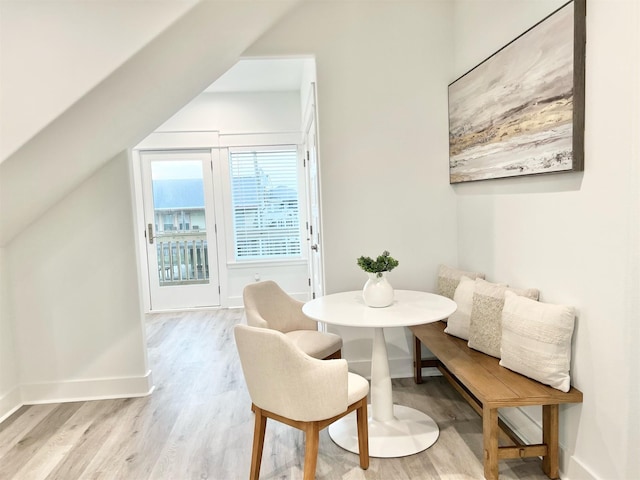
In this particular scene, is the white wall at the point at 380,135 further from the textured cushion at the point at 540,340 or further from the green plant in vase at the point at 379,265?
the textured cushion at the point at 540,340

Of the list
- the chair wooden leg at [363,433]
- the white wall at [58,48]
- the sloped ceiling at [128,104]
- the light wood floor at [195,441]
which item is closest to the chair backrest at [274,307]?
the light wood floor at [195,441]

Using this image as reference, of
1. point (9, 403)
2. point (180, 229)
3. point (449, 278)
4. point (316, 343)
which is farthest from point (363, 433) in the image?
point (180, 229)

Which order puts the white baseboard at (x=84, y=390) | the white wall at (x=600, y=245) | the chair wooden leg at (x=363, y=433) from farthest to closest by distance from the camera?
Answer: the white baseboard at (x=84, y=390) < the chair wooden leg at (x=363, y=433) < the white wall at (x=600, y=245)

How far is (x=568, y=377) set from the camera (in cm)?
180

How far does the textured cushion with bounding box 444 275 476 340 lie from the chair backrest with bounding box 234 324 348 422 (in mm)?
978

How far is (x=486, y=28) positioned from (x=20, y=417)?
12.1 ft

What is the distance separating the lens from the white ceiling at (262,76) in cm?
420

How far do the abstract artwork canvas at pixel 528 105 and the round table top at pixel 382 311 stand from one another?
784 millimetres

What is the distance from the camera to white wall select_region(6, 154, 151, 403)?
2.81m

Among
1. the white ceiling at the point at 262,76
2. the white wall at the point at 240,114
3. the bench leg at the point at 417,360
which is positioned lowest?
the bench leg at the point at 417,360

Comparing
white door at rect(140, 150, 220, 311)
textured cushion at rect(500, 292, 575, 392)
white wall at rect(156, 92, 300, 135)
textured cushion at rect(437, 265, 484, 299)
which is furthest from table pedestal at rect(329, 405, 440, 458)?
white wall at rect(156, 92, 300, 135)

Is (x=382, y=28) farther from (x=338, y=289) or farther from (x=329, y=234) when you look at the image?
(x=338, y=289)

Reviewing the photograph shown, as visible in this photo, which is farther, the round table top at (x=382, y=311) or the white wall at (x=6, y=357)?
the white wall at (x=6, y=357)

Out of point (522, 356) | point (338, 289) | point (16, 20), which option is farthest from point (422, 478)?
point (16, 20)
